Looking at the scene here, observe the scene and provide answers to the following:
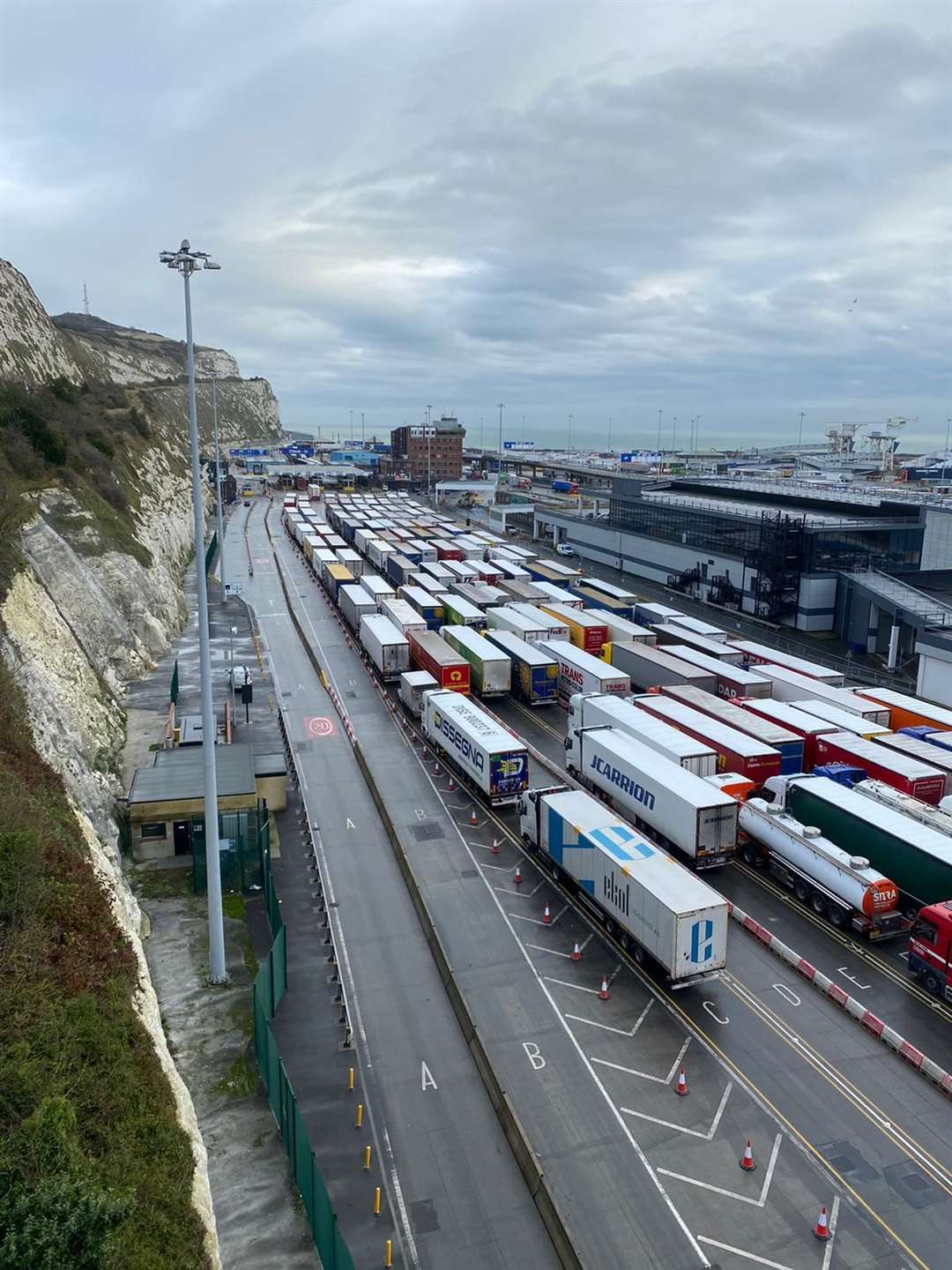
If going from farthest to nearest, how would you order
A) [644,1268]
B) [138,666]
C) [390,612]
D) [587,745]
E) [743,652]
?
[390,612], [743,652], [138,666], [587,745], [644,1268]

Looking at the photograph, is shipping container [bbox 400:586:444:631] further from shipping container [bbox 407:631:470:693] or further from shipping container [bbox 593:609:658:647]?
shipping container [bbox 593:609:658:647]

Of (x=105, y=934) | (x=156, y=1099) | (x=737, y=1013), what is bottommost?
(x=737, y=1013)

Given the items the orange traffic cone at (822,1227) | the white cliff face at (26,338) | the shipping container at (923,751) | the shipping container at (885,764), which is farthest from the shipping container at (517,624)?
the white cliff face at (26,338)

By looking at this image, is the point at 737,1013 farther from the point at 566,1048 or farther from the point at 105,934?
the point at 105,934

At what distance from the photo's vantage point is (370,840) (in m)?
34.1

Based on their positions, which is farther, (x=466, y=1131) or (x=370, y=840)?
(x=370, y=840)

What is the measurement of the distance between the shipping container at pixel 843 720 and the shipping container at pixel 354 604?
3430 cm

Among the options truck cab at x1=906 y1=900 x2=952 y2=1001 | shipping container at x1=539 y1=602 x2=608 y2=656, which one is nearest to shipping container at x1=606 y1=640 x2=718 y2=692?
shipping container at x1=539 y1=602 x2=608 y2=656

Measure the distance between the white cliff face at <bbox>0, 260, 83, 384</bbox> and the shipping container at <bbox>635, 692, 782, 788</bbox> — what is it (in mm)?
79708

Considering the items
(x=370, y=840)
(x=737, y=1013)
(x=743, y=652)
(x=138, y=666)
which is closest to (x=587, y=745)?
(x=370, y=840)

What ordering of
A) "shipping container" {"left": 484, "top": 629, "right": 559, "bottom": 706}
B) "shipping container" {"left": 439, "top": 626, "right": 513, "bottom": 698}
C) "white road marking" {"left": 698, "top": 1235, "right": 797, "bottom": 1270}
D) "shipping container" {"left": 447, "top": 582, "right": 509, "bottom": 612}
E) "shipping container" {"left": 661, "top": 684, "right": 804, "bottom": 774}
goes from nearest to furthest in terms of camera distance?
1. "white road marking" {"left": 698, "top": 1235, "right": 797, "bottom": 1270}
2. "shipping container" {"left": 661, "top": 684, "right": 804, "bottom": 774}
3. "shipping container" {"left": 484, "top": 629, "right": 559, "bottom": 706}
4. "shipping container" {"left": 439, "top": 626, "right": 513, "bottom": 698}
5. "shipping container" {"left": 447, "top": 582, "right": 509, "bottom": 612}

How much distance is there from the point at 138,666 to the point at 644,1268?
40731mm

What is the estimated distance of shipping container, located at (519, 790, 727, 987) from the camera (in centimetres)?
2367

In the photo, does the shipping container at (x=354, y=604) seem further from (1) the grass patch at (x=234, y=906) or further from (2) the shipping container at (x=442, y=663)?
(1) the grass patch at (x=234, y=906)
